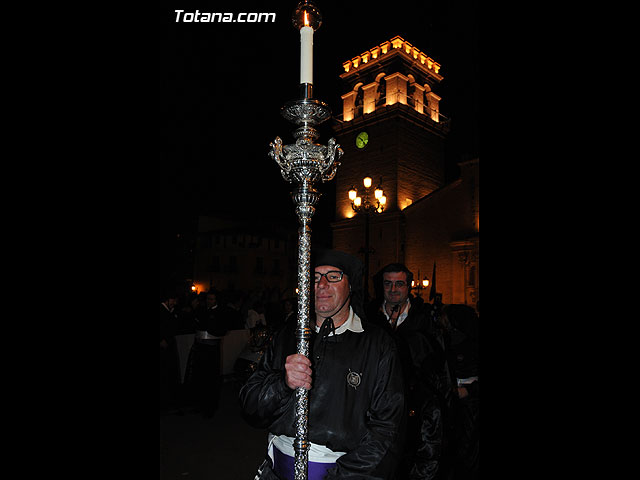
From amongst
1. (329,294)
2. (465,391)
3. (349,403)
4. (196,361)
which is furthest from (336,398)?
(196,361)

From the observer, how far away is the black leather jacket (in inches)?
85.7

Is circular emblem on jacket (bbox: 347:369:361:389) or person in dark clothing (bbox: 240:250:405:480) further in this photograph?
circular emblem on jacket (bbox: 347:369:361:389)

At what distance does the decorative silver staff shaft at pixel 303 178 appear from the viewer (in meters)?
2.02

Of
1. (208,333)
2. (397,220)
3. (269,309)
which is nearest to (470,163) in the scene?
(397,220)

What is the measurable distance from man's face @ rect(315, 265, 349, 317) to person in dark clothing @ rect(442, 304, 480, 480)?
79.0 inches

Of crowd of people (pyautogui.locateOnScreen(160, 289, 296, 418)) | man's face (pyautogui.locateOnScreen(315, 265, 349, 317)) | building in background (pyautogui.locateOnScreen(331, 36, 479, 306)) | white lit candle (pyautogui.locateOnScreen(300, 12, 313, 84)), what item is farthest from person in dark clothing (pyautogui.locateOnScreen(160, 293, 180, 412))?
building in background (pyautogui.locateOnScreen(331, 36, 479, 306))

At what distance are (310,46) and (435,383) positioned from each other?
10.6ft

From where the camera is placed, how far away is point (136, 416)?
1.89 metres

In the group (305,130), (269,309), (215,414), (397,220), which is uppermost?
(397,220)

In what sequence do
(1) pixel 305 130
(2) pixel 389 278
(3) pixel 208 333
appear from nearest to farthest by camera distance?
1. (1) pixel 305 130
2. (2) pixel 389 278
3. (3) pixel 208 333

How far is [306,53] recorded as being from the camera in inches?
75.5

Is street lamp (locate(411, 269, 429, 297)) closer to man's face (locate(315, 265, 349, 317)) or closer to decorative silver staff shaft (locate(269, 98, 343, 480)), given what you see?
man's face (locate(315, 265, 349, 317))

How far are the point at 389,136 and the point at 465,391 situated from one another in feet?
89.9

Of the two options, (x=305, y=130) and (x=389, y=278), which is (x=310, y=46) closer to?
(x=305, y=130)
